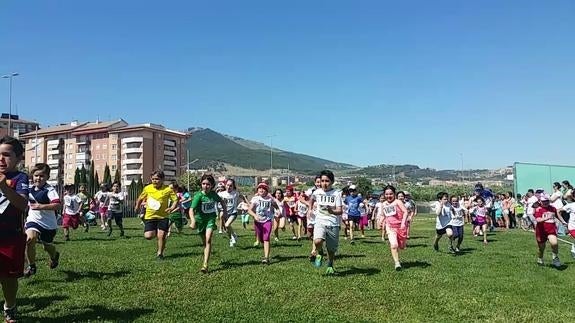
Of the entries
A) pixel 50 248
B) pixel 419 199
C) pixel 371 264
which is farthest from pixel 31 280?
pixel 419 199

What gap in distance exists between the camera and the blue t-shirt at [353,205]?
21.2 meters

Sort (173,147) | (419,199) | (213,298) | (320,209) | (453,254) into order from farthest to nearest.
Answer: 1. (173,147)
2. (419,199)
3. (453,254)
4. (320,209)
5. (213,298)

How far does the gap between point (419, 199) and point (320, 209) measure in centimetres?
8877

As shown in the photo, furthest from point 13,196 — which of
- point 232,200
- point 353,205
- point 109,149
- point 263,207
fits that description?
A: point 109,149

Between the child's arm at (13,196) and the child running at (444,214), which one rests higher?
the child's arm at (13,196)

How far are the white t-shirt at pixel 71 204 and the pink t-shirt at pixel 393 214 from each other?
37.5 feet

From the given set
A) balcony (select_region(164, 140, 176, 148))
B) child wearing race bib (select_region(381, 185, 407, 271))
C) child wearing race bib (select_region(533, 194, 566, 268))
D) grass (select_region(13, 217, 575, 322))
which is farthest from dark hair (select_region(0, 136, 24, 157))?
balcony (select_region(164, 140, 176, 148))

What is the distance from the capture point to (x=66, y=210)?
1861cm

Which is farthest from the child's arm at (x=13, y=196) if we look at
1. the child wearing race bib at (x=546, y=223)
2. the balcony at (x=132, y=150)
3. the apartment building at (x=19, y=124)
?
the apartment building at (x=19, y=124)

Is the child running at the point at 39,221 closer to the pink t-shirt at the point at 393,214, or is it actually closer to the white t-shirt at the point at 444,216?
the pink t-shirt at the point at 393,214

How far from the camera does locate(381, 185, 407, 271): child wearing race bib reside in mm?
12398

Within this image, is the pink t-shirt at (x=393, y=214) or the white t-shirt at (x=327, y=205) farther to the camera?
the pink t-shirt at (x=393, y=214)

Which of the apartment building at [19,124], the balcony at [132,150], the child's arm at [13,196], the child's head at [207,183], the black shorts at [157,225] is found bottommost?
the black shorts at [157,225]

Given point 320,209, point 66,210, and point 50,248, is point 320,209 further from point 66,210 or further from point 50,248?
point 66,210
